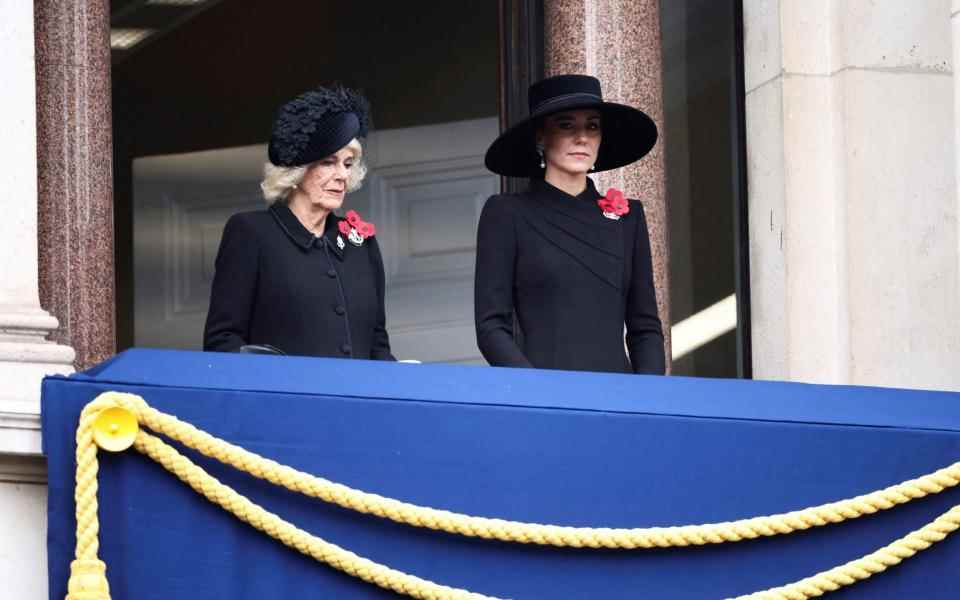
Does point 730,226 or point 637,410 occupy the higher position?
point 730,226

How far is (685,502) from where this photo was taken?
12.8ft

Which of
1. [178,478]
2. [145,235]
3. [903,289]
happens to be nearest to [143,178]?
[145,235]

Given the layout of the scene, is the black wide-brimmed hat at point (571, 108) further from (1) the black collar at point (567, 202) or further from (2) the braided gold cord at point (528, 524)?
(2) the braided gold cord at point (528, 524)

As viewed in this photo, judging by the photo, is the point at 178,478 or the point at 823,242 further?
the point at 823,242

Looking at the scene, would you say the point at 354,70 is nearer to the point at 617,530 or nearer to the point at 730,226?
the point at 730,226

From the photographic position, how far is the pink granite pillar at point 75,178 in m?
6.07

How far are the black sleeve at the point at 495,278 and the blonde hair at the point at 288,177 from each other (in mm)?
346

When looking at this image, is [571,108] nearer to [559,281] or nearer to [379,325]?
[559,281]

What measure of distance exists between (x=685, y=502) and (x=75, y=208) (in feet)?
9.32

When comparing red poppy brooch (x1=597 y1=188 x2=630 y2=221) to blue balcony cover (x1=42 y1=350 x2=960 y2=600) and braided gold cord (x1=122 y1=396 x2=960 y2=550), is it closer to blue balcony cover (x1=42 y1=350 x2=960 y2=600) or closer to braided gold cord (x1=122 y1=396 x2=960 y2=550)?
blue balcony cover (x1=42 y1=350 x2=960 y2=600)

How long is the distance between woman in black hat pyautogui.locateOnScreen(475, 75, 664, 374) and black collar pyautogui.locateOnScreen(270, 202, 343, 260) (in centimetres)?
37

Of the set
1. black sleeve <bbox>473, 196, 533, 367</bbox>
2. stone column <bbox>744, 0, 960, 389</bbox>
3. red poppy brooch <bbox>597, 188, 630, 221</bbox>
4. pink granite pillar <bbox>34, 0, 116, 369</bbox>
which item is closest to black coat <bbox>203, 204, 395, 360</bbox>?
black sleeve <bbox>473, 196, 533, 367</bbox>

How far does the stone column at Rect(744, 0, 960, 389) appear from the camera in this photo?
700 centimetres

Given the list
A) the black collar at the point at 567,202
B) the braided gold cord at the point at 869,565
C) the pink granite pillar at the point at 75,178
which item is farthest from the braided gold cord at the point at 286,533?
the pink granite pillar at the point at 75,178
